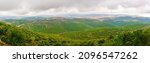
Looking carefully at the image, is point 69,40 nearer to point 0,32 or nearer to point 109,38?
point 109,38

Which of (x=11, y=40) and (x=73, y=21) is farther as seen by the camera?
(x=73, y=21)

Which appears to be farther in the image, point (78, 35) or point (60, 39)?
point (78, 35)

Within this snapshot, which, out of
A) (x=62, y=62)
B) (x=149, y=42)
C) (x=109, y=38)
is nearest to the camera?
(x=62, y=62)

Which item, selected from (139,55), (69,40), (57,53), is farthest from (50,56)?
(69,40)

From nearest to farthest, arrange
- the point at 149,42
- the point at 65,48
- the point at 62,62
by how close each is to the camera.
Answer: the point at 62,62 < the point at 65,48 < the point at 149,42
